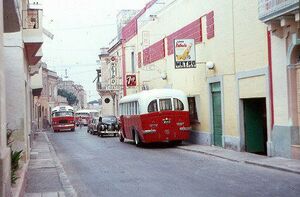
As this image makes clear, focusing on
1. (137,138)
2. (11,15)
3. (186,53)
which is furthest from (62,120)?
(11,15)

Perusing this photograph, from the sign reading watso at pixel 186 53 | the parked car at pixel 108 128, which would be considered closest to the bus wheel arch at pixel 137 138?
the sign reading watso at pixel 186 53

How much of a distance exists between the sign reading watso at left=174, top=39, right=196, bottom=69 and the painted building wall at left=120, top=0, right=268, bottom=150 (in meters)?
0.65

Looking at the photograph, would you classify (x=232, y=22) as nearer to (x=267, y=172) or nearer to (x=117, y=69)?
(x=267, y=172)

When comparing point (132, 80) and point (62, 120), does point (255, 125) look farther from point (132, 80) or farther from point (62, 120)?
point (62, 120)

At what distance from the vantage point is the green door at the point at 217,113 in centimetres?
2314

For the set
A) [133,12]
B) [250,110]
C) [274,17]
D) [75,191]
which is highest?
[133,12]

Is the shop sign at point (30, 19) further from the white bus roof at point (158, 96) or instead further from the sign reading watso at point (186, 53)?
the white bus roof at point (158, 96)

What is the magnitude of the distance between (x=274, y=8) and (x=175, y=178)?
598 centimetres

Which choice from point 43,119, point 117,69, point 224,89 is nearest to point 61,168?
point 224,89

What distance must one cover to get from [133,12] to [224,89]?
102ft

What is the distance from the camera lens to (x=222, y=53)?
22328mm

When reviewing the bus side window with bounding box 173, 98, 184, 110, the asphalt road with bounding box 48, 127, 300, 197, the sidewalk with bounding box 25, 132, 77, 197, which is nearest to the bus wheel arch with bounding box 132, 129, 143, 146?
the bus side window with bounding box 173, 98, 184, 110

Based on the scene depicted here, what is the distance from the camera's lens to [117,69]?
51000 mm

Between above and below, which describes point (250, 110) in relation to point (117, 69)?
below
